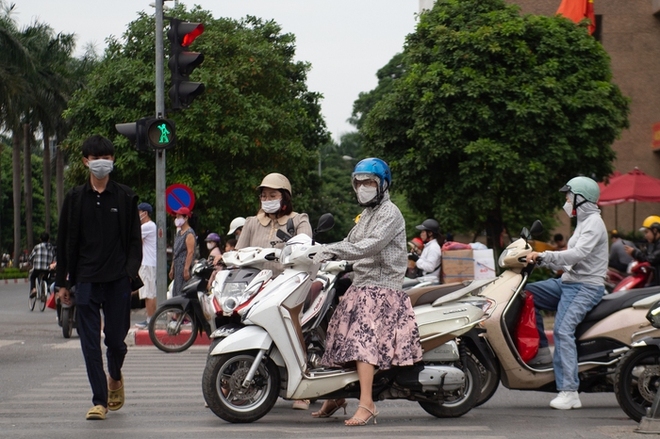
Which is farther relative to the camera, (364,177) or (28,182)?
(28,182)

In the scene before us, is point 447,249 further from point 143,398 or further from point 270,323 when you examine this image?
point 270,323

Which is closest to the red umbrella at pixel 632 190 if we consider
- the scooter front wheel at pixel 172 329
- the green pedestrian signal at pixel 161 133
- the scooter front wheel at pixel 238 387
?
the green pedestrian signal at pixel 161 133

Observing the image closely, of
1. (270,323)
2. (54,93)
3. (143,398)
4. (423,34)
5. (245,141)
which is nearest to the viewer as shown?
(270,323)

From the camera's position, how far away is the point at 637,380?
7.85 meters

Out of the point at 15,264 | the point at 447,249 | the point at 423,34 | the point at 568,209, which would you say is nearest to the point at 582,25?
the point at 423,34

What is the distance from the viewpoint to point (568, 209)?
Result: 8.86m

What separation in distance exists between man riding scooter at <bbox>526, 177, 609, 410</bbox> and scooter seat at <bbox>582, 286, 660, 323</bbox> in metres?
0.05

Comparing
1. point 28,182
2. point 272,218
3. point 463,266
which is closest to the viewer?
point 272,218

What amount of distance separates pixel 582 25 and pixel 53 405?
22337 millimetres

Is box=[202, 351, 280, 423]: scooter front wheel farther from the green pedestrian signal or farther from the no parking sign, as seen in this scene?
the no parking sign

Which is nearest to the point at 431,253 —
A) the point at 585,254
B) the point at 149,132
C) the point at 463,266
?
the point at 463,266

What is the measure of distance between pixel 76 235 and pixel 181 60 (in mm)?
6459

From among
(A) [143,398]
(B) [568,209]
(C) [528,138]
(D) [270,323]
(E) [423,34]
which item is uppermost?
(E) [423,34]

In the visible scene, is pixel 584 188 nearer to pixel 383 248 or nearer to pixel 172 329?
pixel 383 248
